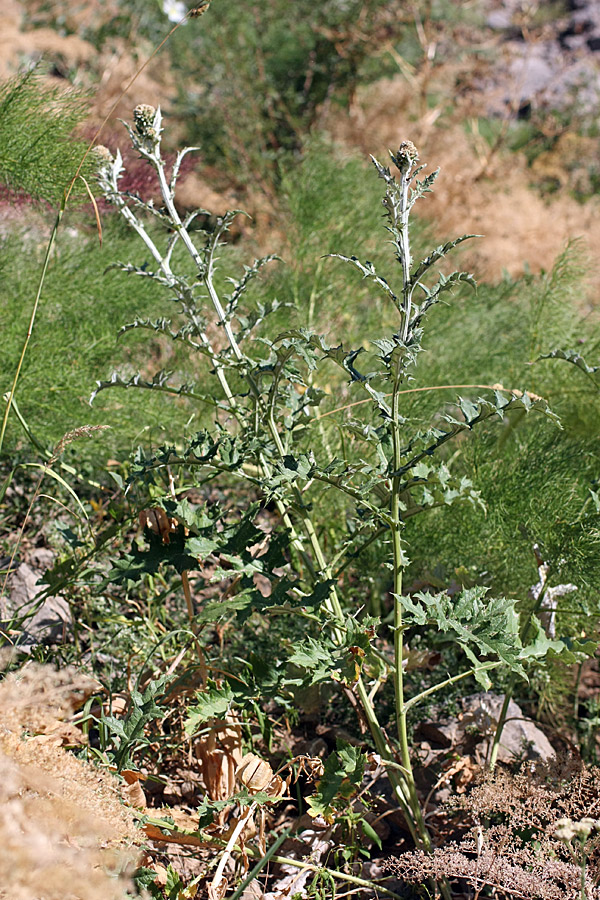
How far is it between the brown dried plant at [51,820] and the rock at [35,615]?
0.45 metres

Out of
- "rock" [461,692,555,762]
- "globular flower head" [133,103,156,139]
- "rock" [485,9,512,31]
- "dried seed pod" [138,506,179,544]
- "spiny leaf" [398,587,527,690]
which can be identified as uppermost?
"globular flower head" [133,103,156,139]

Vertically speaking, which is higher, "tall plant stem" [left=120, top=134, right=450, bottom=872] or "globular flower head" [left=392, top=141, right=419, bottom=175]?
"globular flower head" [left=392, top=141, right=419, bottom=175]

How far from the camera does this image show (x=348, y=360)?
109 cm

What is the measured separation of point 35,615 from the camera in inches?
63.2

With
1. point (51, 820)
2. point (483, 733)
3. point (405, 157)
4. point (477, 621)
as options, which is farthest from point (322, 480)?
point (483, 733)

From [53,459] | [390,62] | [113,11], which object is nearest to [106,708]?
[53,459]

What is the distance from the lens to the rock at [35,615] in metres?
1.58

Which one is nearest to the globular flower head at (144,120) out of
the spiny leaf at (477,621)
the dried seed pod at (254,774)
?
the spiny leaf at (477,621)

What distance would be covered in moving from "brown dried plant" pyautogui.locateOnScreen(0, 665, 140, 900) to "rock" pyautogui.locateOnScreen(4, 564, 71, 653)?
452 mm

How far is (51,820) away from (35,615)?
0.89 m

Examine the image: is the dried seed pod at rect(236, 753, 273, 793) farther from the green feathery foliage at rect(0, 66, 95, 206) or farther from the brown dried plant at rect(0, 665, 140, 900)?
the green feathery foliage at rect(0, 66, 95, 206)

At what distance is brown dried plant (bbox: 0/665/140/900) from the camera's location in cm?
66

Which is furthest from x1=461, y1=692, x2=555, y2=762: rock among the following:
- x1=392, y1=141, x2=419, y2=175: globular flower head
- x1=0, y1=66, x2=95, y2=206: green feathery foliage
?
x1=0, y1=66, x2=95, y2=206: green feathery foliage

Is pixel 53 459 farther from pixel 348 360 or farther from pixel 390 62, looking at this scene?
pixel 390 62
